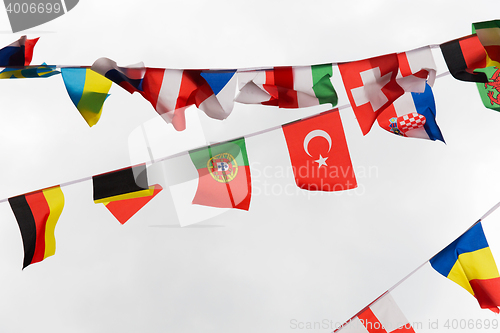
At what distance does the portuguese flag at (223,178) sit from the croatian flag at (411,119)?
2.64m

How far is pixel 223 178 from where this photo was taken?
7.23 m

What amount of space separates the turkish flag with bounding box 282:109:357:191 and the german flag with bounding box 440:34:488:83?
6.41 ft

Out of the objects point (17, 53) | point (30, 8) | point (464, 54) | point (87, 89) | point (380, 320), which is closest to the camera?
point (17, 53)

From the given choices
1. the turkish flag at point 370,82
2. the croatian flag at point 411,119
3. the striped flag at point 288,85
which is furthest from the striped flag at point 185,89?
the croatian flag at point 411,119

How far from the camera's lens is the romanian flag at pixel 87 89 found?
587 centimetres

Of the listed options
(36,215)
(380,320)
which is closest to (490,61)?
(380,320)

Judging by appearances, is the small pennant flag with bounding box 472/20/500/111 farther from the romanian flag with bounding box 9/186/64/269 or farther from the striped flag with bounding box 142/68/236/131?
the romanian flag with bounding box 9/186/64/269

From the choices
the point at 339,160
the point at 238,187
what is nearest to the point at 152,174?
the point at 238,187

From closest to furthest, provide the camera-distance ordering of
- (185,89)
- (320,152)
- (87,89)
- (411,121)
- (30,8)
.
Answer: (87,89) → (185,89) → (320,152) → (411,121) → (30,8)

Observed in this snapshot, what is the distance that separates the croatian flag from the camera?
7.11 metres

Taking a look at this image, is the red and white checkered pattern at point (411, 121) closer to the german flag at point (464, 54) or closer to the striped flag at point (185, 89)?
the german flag at point (464, 54)

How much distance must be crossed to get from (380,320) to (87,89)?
6494 mm

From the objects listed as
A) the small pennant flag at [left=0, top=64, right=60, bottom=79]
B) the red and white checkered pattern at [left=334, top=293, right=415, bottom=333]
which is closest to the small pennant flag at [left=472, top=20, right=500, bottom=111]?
the red and white checkered pattern at [left=334, top=293, right=415, bottom=333]

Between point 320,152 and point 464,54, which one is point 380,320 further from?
point 464,54
